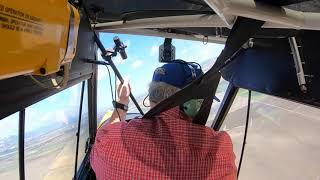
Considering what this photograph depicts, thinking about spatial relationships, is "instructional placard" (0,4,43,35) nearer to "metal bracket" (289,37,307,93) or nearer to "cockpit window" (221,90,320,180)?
"metal bracket" (289,37,307,93)

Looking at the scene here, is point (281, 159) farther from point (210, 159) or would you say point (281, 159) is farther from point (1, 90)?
point (1, 90)

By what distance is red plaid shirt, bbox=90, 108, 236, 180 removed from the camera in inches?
58.1

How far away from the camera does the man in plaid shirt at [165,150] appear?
58.1 inches

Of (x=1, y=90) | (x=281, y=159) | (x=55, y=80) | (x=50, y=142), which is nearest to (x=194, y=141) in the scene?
(x=55, y=80)

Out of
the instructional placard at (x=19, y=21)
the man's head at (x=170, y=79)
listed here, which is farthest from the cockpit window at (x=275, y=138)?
the instructional placard at (x=19, y=21)

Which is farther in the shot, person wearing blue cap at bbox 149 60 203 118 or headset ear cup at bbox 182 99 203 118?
person wearing blue cap at bbox 149 60 203 118

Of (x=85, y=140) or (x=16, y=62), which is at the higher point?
(x=16, y=62)

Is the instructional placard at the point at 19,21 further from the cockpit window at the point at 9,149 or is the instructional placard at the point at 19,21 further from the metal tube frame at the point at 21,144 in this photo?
the metal tube frame at the point at 21,144

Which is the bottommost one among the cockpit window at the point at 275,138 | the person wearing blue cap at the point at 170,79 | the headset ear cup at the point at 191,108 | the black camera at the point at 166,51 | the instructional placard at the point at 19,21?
the cockpit window at the point at 275,138

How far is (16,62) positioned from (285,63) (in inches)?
54.9

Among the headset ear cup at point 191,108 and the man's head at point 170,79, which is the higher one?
Answer: the man's head at point 170,79

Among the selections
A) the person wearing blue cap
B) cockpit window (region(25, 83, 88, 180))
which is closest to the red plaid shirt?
the person wearing blue cap

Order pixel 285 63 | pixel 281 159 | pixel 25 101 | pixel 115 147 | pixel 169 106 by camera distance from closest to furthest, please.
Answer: pixel 25 101 → pixel 169 106 → pixel 115 147 → pixel 285 63 → pixel 281 159

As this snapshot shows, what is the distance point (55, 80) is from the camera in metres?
1.39
